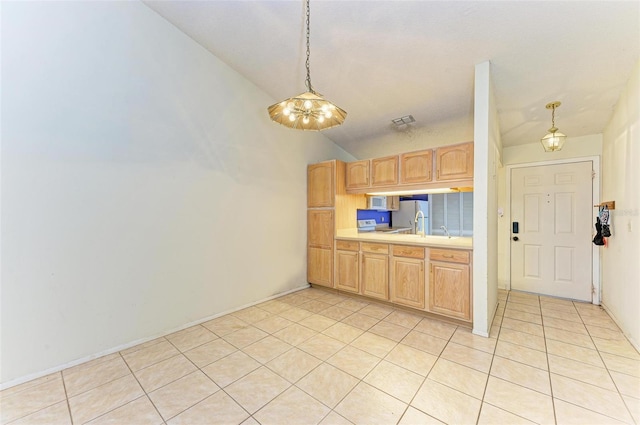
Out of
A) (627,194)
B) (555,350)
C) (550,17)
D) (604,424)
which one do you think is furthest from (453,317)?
(550,17)

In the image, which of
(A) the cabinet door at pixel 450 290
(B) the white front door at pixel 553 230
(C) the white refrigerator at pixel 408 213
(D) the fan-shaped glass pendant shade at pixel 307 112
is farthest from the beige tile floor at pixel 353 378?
(C) the white refrigerator at pixel 408 213

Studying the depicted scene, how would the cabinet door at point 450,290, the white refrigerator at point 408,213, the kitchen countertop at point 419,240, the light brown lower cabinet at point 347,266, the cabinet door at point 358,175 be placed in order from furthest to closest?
the white refrigerator at point 408,213, the cabinet door at point 358,175, the light brown lower cabinet at point 347,266, the kitchen countertop at point 419,240, the cabinet door at point 450,290

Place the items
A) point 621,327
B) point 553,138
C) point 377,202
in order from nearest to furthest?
point 621,327 < point 553,138 < point 377,202

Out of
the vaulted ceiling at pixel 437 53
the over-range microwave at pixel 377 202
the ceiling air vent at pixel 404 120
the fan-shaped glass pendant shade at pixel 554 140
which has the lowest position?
Answer: the over-range microwave at pixel 377 202

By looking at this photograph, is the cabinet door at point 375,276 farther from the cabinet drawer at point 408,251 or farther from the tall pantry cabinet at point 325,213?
the tall pantry cabinet at point 325,213

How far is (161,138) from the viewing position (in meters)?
2.63

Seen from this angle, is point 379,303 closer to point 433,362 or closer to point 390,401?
point 433,362

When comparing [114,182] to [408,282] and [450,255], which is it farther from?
[450,255]

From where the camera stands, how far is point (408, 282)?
123 inches

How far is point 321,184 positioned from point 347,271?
1383 mm

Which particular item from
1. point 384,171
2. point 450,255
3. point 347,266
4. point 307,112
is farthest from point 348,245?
point 307,112

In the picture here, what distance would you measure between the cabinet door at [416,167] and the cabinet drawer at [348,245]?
1.07 meters

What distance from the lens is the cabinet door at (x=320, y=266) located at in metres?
3.95

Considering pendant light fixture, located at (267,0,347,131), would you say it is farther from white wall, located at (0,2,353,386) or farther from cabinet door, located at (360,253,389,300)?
cabinet door, located at (360,253,389,300)
